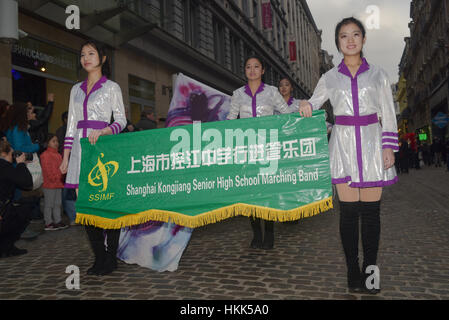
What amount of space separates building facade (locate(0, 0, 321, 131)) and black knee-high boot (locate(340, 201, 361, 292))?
8203mm

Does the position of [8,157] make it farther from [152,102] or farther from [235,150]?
[152,102]

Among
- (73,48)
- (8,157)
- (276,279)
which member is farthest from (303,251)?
(73,48)

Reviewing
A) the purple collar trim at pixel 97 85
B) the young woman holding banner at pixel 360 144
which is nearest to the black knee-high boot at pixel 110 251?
the purple collar trim at pixel 97 85

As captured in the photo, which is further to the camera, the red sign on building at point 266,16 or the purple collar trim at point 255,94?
the red sign on building at point 266,16

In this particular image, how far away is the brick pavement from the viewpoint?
9.83 feet

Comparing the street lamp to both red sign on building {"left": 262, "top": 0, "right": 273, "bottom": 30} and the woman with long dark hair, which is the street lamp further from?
red sign on building {"left": 262, "top": 0, "right": 273, "bottom": 30}

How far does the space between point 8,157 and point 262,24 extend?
28.0 m

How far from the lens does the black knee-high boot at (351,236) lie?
2900 millimetres

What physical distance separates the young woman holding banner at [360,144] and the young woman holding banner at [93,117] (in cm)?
199

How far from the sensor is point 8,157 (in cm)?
467

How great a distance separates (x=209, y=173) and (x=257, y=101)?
156 centimetres

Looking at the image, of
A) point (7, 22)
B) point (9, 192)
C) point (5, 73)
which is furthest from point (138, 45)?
point (9, 192)

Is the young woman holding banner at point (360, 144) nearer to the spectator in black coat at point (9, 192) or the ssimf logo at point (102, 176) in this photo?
→ the ssimf logo at point (102, 176)
